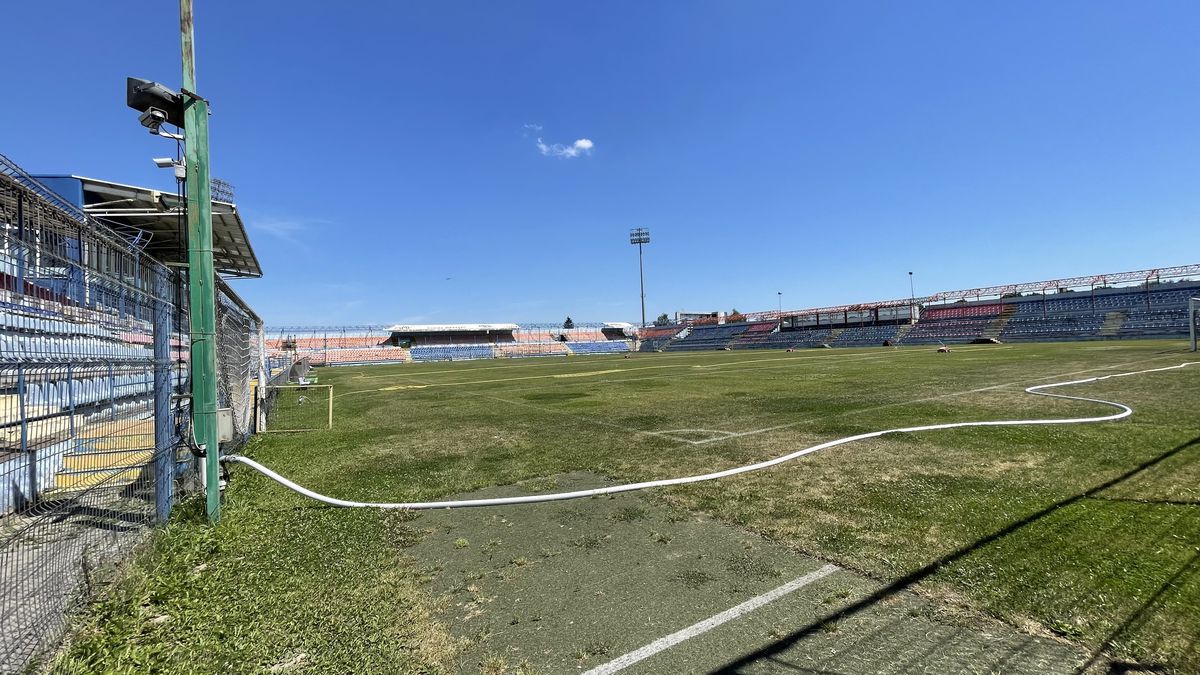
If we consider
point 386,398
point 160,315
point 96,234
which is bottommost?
point 386,398

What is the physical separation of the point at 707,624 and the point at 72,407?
581cm

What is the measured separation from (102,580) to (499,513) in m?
3.04

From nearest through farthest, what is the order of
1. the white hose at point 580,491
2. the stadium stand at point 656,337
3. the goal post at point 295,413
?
the white hose at point 580,491
the goal post at point 295,413
the stadium stand at point 656,337

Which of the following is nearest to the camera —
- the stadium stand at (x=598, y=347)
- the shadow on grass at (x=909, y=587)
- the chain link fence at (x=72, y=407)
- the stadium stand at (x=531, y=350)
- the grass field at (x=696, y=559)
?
the shadow on grass at (x=909, y=587)

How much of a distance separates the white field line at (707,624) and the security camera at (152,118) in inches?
232

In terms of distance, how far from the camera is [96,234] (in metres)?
3.81

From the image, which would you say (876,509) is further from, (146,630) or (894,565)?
(146,630)

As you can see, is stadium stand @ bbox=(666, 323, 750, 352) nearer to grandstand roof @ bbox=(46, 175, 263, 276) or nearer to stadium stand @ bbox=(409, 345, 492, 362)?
stadium stand @ bbox=(409, 345, 492, 362)

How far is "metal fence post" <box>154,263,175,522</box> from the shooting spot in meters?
4.79

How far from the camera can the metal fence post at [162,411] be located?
4793 millimetres

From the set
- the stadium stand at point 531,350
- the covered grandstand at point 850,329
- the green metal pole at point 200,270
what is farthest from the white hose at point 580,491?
the stadium stand at point 531,350

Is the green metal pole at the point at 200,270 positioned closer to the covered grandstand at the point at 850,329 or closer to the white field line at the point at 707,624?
the white field line at the point at 707,624

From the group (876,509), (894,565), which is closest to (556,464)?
(876,509)

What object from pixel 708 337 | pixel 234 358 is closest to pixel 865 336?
pixel 708 337
